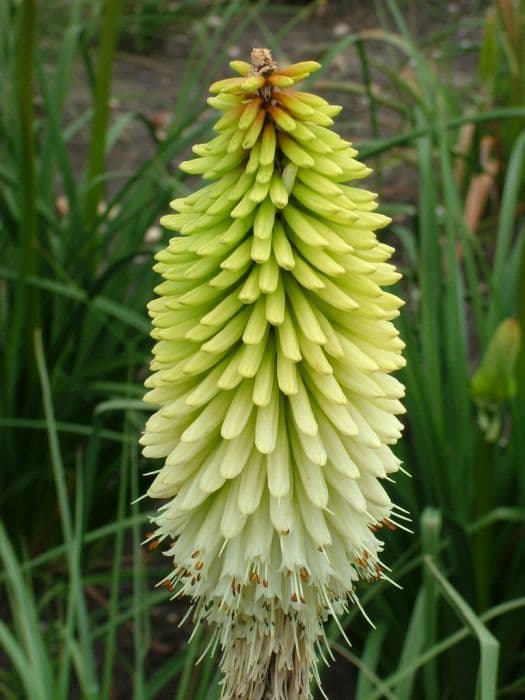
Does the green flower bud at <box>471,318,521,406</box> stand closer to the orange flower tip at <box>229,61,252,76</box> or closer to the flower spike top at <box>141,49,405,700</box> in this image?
the flower spike top at <box>141,49,405,700</box>

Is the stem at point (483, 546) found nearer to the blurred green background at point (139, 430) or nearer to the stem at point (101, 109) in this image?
the blurred green background at point (139, 430)

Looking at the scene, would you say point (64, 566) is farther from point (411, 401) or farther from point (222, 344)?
point (222, 344)

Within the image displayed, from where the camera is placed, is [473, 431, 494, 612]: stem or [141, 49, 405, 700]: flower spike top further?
[473, 431, 494, 612]: stem

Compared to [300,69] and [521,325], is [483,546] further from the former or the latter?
[300,69]

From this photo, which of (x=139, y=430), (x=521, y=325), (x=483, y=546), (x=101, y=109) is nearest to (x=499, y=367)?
(x=521, y=325)

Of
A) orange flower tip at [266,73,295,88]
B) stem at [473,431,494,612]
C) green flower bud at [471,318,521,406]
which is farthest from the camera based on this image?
stem at [473,431,494,612]

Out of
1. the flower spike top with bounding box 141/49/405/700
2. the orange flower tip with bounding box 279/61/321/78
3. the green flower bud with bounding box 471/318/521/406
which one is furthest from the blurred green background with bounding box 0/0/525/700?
the orange flower tip with bounding box 279/61/321/78

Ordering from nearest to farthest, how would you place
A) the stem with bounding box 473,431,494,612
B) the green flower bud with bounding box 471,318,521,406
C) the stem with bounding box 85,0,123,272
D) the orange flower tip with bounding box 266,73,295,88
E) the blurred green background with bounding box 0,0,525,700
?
the orange flower tip with bounding box 266,73,295,88 → the green flower bud with bounding box 471,318,521,406 → the blurred green background with bounding box 0,0,525,700 → the stem with bounding box 473,431,494,612 → the stem with bounding box 85,0,123,272
